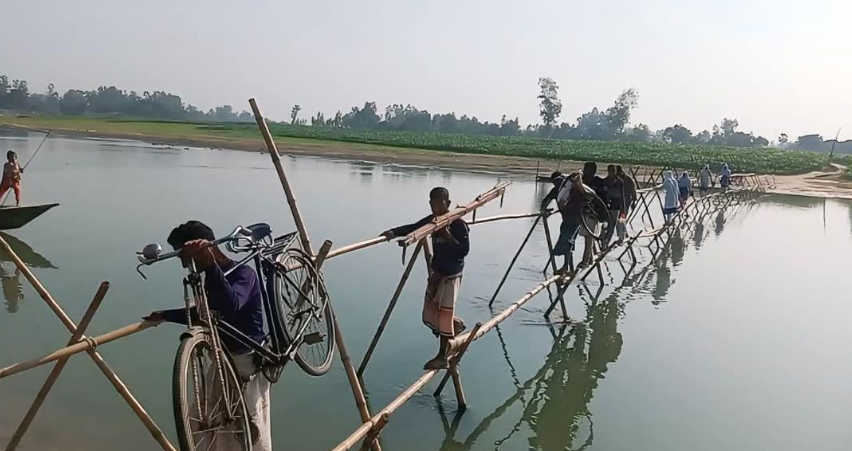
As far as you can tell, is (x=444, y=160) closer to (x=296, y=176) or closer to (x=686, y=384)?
(x=296, y=176)

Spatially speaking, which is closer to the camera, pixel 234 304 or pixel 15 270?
pixel 234 304

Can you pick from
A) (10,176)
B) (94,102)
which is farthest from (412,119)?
(10,176)

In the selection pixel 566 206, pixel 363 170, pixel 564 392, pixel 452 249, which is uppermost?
pixel 566 206

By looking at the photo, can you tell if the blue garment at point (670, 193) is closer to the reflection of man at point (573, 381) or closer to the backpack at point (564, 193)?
the reflection of man at point (573, 381)

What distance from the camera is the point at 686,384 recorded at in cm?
829

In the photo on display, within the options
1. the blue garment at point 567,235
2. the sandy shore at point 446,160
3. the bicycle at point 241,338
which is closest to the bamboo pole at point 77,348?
the bicycle at point 241,338

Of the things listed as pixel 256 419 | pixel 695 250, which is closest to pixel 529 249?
pixel 695 250

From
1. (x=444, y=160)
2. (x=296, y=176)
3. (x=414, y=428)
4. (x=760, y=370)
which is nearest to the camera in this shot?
(x=414, y=428)

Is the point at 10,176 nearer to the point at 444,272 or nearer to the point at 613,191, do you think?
the point at 444,272

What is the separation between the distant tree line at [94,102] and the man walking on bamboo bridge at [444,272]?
358 feet

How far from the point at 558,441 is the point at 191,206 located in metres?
15.0

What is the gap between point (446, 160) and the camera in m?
49.4

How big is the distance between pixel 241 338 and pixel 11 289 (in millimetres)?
8245

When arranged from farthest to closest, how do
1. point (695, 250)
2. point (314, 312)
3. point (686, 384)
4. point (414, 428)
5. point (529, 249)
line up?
1. point (695, 250)
2. point (529, 249)
3. point (686, 384)
4. point (414, 428)
5. point (314, 312)
